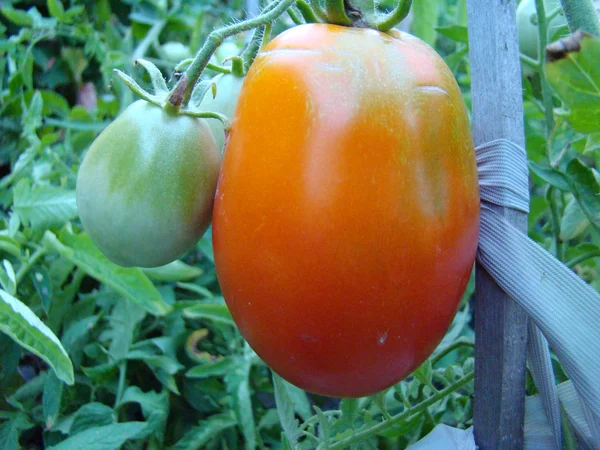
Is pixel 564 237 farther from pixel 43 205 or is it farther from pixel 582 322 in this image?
pixel 43 205

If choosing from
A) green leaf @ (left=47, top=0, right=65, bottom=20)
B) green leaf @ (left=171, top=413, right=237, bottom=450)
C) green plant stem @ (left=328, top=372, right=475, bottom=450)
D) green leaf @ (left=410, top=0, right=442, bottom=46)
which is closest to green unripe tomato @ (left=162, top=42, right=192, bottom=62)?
green leaf @ (left=47, top=0, right=65, bottom=20)

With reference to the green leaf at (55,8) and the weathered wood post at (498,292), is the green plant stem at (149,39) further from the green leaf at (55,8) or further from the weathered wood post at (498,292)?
the weathered wood post at (498,292)

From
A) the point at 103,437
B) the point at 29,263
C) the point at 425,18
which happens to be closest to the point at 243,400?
the point at 103,437

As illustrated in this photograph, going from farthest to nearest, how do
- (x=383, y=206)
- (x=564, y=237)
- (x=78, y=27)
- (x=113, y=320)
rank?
(x=78, y=27)
(x=113, y=320)
(x=564, y=237)
(x=383, y=206)

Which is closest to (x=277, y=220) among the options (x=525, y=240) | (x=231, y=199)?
(x=231, y=199)

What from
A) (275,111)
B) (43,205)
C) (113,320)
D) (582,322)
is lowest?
(113,320)
